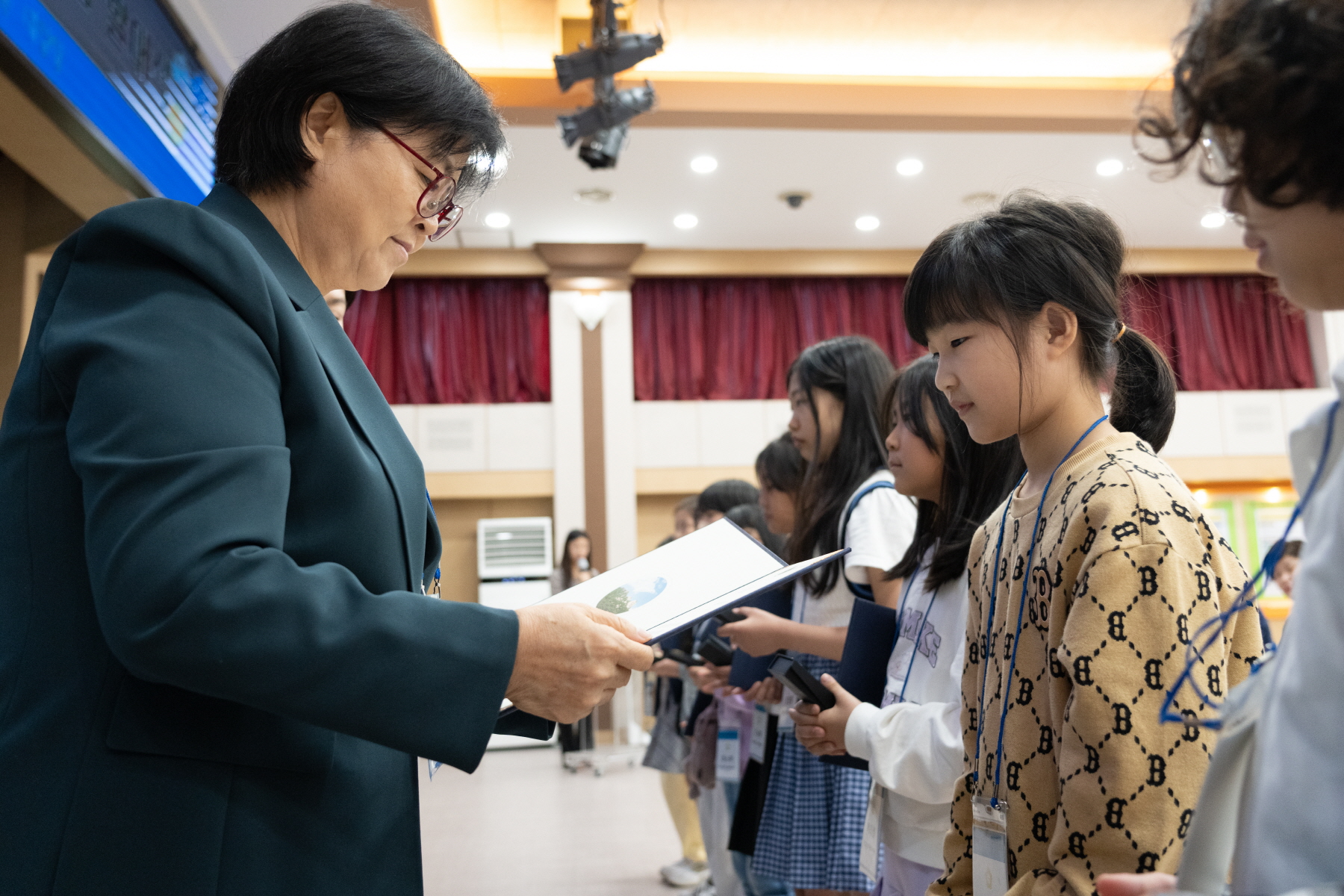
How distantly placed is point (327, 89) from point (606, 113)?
432cm

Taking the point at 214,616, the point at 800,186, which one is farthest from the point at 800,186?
the point at 214,616

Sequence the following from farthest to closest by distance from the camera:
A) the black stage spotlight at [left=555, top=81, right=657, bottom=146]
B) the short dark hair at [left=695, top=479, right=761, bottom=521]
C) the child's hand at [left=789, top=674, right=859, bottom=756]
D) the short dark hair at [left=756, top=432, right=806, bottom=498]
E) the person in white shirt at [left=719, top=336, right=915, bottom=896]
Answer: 1. the black stage spotlight at [left=555, top=81, right=657, bottom=146]
2. the short dark hair at [left=695, top=479, right=761, bottom=521]
3. the short dark hair at [left=756, top=432, right=806, bottom=498]
4. the person in white shirt at [left=719, top=336, right=915, bottom=896]
5. the child's hand at [left=789, top=674, right=859, bottom=756]

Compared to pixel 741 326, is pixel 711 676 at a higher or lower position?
lower

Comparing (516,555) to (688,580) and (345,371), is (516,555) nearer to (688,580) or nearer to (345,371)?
(688,580)

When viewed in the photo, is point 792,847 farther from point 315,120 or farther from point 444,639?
point 315,120

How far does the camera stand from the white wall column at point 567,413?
8430mm

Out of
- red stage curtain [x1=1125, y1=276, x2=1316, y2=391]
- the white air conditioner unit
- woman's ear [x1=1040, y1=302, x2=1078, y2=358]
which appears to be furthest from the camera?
red stage curtain [x1=1125, y1=276, x2=1316, y2=391]

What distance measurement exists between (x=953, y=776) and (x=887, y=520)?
669 millimetres

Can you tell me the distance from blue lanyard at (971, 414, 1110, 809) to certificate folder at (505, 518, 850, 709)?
225 millimetres

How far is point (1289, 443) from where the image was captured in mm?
670

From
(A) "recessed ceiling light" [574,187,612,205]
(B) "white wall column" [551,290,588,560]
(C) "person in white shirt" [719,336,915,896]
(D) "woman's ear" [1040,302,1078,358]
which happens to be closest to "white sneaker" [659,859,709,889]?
(C) "person in white shirt" [719,336,915,896]

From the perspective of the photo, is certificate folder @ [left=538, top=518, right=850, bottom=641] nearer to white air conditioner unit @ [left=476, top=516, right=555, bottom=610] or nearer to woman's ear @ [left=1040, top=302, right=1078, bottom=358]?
woman's ear @ [left=1040, top=302, right=1078, bottom=358]

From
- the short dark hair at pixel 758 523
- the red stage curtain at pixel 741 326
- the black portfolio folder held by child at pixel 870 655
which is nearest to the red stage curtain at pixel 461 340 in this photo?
the red stage curtain at pixel 741 326

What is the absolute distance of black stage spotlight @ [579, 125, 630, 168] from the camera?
5246 mm
